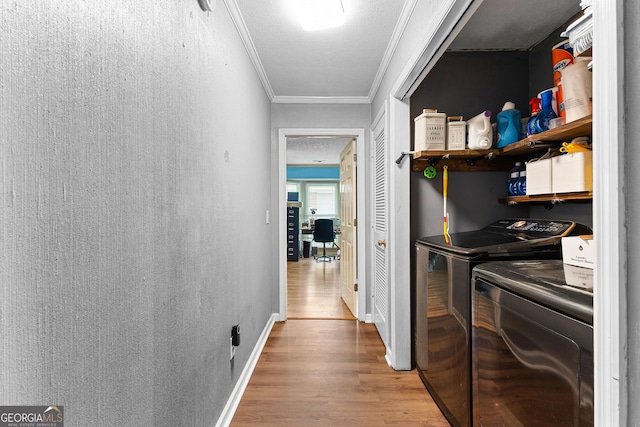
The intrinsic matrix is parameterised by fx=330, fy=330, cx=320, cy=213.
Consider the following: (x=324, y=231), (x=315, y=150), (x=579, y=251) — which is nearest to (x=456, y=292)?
(x=579, y=251)

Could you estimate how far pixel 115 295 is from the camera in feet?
2.70

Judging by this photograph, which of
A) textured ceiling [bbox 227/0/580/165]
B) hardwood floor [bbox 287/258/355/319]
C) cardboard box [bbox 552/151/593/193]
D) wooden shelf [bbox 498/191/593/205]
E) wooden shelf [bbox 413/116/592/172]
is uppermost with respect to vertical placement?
textured ceiling [bbox 227/0/580/165]

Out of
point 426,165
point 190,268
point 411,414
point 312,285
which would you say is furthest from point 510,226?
point 312,285

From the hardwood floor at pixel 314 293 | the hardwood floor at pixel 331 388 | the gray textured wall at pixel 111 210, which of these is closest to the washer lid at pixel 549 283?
the hardwood floor at pixel 331 388

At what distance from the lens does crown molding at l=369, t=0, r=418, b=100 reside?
1.91 metres

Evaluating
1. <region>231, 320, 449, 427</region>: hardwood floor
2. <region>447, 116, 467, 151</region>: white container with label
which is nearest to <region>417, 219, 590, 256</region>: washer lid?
<region>447, 116, 467, 151</region>: white container with label

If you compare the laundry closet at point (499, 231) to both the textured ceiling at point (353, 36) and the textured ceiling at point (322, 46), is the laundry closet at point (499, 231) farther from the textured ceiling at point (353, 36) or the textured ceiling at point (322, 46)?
the textured ceiling at point (322, 46)

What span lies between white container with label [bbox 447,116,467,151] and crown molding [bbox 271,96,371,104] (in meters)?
1.40

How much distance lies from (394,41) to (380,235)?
61.1 inches

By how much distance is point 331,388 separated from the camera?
84.4 inches

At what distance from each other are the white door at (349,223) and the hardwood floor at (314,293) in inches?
7.1

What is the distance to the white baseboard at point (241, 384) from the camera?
5.70 ft

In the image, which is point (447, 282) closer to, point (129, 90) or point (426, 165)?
point (426, 165)

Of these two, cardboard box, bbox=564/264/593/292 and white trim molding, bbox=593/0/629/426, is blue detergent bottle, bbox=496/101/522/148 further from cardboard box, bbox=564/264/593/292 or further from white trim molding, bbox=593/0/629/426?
white trim molding, bbox=593/0/629/426
